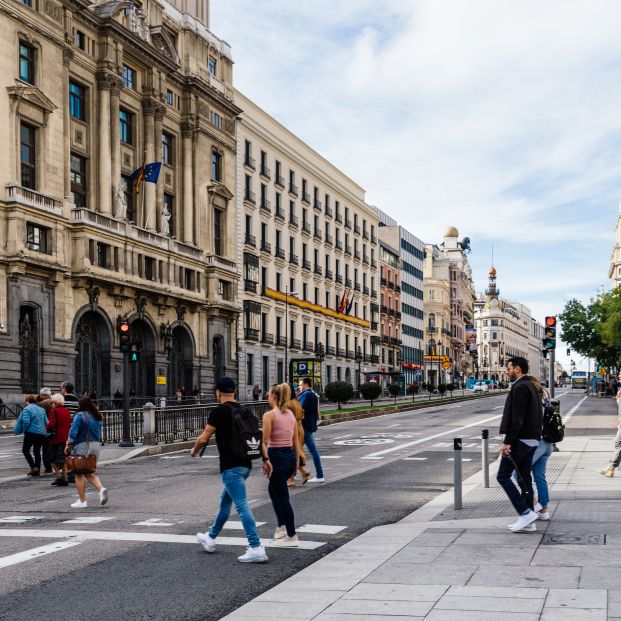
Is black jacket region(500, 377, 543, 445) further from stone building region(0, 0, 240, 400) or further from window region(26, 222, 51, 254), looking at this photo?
window region(26, 222, 51, 254)

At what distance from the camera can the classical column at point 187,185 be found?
5672 cm

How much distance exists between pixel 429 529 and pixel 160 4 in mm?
51366

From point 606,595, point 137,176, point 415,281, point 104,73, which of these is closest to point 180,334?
point 137,176

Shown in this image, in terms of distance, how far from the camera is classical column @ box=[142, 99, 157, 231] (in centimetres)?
5288

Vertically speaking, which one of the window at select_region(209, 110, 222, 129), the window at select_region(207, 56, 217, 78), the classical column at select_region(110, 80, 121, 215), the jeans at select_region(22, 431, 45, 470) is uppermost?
the window at select_region(207, 56, 217, 78)

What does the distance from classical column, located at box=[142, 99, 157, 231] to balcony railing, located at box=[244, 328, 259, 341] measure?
13.6 meters

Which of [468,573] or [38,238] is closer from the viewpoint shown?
[468,573]

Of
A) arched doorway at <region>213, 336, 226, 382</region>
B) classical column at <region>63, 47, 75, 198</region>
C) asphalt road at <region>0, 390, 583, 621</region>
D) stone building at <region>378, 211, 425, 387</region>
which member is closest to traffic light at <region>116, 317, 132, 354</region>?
asphalt road at <region>0, 390, 583, 621</region>

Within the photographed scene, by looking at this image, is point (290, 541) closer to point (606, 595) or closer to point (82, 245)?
point (606, 595)

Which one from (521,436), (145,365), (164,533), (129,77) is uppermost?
(129,77)

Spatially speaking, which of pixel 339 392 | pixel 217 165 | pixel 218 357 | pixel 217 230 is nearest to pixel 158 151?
pixel 217 165

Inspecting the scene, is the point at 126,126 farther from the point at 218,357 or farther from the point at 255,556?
the point at 255,556

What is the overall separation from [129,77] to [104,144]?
6.31 m

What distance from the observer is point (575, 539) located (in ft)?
30.2
